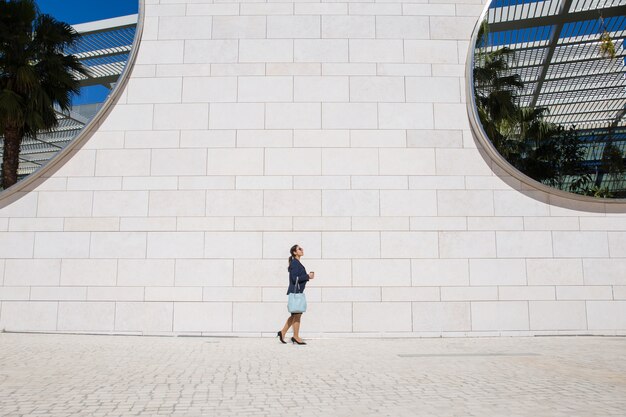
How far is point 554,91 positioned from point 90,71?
9.29 metres

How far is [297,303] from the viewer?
26.3 ft

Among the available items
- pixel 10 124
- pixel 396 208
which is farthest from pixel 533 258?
pixel 10 124

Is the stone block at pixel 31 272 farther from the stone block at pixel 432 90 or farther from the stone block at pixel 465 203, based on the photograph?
the stone block at pixel 432 90

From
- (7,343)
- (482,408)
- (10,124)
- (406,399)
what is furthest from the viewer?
(10,124)

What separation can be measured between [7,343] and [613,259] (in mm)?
10010

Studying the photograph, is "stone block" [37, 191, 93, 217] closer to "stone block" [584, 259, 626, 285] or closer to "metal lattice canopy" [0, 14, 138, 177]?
"metal lattice canopy" [0, 14, 138, 177]

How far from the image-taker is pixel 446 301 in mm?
9062

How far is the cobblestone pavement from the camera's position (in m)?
4.04

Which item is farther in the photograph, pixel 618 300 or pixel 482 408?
pixel 618 300

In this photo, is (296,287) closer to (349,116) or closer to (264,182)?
(264,182)

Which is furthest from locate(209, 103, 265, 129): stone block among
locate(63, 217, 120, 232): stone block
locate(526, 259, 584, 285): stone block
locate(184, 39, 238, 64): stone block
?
locate(526, 259, 584, 285): stone block

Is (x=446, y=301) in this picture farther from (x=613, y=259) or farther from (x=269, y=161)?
(x=269, y=161)

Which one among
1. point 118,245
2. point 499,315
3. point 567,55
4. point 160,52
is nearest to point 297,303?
point 118,245

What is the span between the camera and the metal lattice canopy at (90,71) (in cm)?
983
